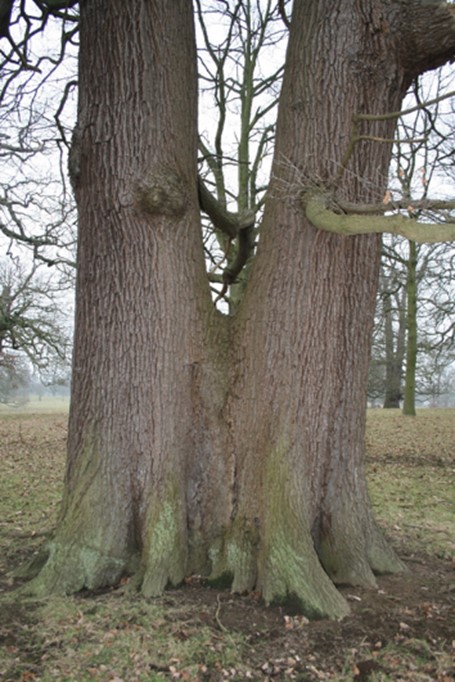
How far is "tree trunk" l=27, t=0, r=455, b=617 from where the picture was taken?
3771 mm

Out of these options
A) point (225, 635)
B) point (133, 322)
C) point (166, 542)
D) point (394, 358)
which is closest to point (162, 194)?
point (133, 322)

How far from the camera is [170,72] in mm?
4027

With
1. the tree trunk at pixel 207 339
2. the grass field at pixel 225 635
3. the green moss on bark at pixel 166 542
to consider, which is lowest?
the grass field at pixel 225 635

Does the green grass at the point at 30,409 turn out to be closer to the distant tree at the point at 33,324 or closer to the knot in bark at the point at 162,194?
the distant tree at the point at 33,324

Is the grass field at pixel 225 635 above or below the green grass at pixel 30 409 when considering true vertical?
above

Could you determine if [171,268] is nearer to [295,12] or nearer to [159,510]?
[159,510]

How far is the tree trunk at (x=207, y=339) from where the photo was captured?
377cm

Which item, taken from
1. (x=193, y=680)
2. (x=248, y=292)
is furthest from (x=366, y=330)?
(x=193, y=680)

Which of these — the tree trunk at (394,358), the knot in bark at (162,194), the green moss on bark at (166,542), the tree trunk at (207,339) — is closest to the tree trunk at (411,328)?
the tree trunk at (394,358)

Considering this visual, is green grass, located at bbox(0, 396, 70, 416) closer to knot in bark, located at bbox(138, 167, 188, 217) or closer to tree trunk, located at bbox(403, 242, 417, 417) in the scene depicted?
tree trunk, located at bbox(403, 242, 417, 417)

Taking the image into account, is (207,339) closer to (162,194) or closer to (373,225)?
(162,194)

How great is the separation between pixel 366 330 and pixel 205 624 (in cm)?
228

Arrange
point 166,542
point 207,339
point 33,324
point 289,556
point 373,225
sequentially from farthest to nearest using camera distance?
point 33,324, point 207,339, point 166,542, point 289,556, point 373,225

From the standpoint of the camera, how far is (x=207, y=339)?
13.4ft
